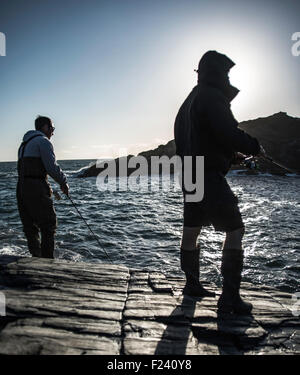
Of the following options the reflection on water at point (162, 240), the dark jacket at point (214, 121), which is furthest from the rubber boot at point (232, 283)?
the reflection on water at point (162, 240)

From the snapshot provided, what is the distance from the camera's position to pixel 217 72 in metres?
3.04

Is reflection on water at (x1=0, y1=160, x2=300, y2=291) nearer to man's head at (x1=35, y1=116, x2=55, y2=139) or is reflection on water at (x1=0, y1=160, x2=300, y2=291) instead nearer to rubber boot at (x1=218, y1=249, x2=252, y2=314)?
rubber boot at (x1=218, y1=249, x2=252, y2=314)

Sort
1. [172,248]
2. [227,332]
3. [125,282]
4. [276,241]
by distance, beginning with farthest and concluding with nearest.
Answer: [276,241] → [172,248] → [125,282] → [227,332]

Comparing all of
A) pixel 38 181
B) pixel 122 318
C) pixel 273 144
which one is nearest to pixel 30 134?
pixel 38 181

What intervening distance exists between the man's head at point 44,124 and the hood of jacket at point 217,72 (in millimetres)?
2974

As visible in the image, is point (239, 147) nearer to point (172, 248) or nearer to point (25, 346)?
point (25, 346)

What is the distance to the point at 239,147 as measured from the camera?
9.63 ft

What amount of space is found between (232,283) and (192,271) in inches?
23.1

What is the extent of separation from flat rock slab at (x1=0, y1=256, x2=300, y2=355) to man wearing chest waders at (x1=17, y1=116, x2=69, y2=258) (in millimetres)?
800

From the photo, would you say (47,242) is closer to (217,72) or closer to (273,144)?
(217,72)

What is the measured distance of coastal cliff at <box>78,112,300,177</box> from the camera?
4572 cm

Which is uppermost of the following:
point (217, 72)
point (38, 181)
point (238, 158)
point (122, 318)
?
point (217, 72)
